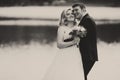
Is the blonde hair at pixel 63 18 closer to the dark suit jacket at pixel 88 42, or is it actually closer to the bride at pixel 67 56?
the bride at pixel 67 56

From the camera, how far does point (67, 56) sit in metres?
1.73

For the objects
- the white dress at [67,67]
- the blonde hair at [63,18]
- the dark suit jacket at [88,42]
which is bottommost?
the white dress at [67,67]

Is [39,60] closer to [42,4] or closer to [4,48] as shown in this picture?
[4,48]

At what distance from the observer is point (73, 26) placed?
1.76 metres

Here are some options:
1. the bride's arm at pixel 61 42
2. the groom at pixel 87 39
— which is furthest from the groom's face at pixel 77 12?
the bride's arm at pixel 61 42

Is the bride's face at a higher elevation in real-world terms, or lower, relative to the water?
higher

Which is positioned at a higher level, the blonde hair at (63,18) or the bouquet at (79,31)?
the blonde hair at (63,18)

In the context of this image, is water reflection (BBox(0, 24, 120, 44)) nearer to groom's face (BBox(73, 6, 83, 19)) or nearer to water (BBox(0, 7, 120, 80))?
water (BBox(0, 7, 120, 80))

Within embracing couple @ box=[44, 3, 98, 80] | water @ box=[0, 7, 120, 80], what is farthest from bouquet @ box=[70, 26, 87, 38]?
water @ box=[0, 7, 120, 80]

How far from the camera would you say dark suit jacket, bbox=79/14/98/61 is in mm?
1751

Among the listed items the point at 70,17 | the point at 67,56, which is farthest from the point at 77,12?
the point at 67,56

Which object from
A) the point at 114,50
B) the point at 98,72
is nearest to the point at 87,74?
the point at 98,72

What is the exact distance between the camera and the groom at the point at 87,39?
1.75 meters

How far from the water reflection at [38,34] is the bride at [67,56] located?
68mm
